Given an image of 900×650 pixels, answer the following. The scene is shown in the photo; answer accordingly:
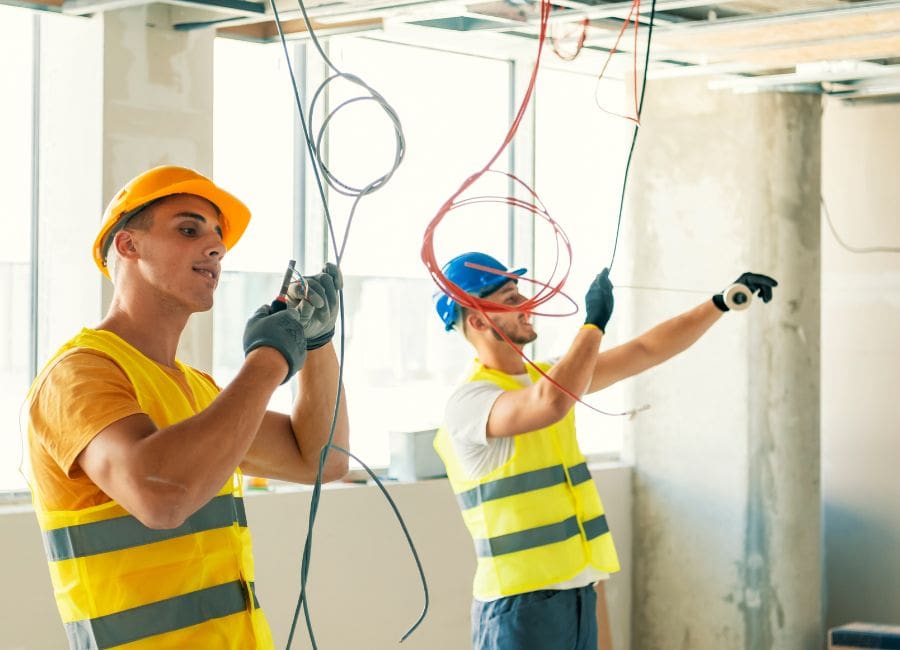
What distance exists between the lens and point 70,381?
1.71 metres

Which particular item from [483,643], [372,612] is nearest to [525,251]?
[372,612]

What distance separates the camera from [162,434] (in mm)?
1604

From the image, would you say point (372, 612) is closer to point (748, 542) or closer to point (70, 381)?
point (748, 542)

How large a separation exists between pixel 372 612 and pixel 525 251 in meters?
1.75

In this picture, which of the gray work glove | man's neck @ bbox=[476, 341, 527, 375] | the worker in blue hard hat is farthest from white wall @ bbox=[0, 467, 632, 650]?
the gray work glove

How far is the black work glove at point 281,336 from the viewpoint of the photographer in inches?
69.0

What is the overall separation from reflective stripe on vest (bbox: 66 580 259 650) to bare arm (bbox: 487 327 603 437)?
1.15 metres

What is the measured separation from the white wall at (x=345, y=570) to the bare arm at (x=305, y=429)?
129 centimetres

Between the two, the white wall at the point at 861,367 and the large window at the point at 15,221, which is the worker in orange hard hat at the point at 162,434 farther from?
the white wall at the point at 861,367

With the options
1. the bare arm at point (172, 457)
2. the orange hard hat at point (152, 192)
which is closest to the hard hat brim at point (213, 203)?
the orange hard hat at point (152, 192)

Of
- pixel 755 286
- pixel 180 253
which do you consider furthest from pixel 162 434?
pixel 755 286

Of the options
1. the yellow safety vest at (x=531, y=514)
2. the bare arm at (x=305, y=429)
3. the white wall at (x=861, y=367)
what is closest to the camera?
the bare arm at (x=305, y=429)

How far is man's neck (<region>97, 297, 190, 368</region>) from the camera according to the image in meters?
1.90

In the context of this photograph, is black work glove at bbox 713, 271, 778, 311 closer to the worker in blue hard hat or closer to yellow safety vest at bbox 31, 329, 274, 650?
the worker in blue hard hat
